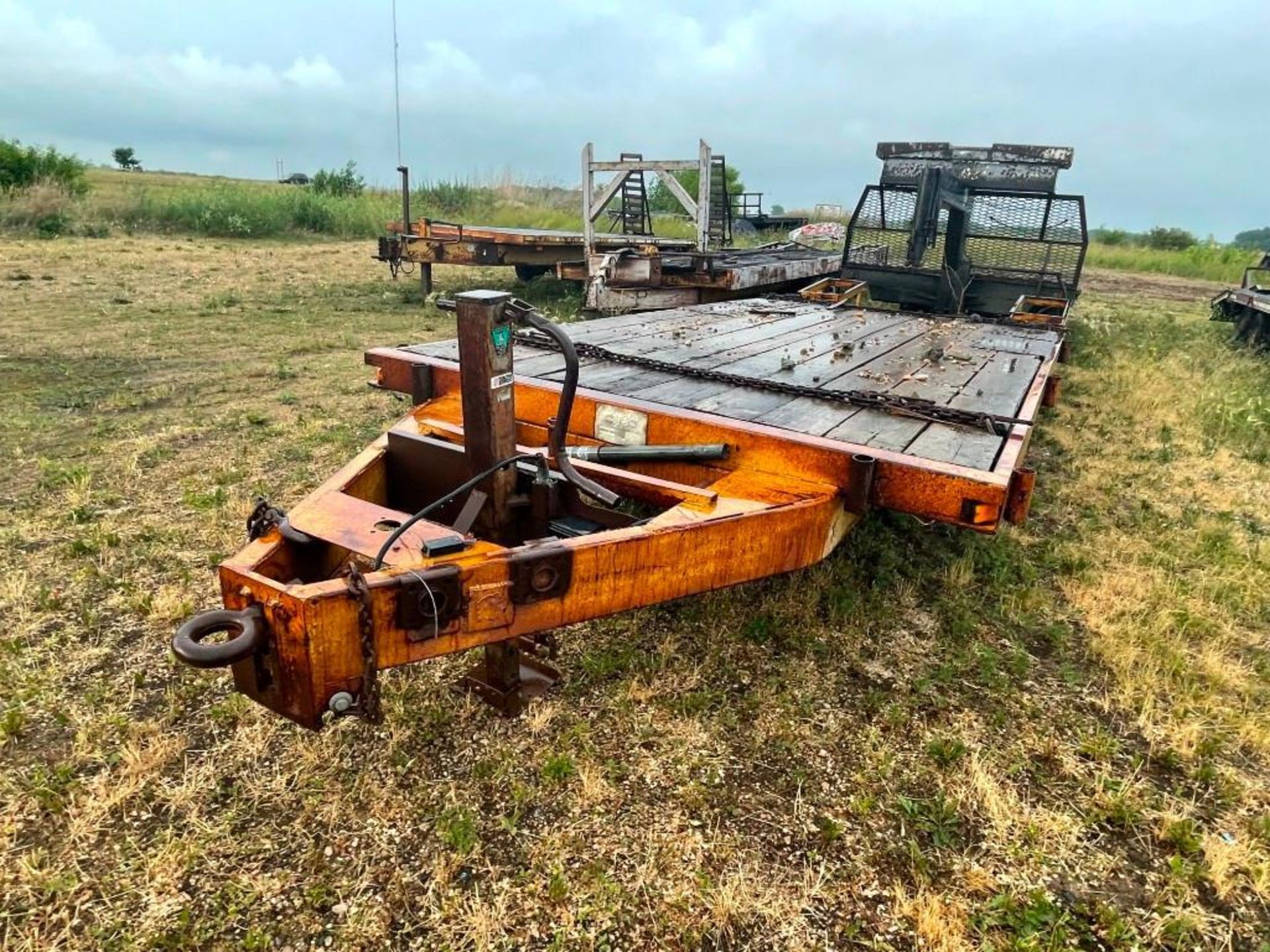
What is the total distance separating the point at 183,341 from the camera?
26.3ft

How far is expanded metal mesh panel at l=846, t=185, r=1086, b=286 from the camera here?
7371 mm

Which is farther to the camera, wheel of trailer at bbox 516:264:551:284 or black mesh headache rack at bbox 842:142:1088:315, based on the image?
wheel of trailer at bbox 516:264:551:284

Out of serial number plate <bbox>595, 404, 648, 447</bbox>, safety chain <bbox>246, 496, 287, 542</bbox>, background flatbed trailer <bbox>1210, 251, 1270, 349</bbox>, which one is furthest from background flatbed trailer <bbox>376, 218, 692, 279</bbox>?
safety chain <bbox>246, 496, 287, 542</bbox>

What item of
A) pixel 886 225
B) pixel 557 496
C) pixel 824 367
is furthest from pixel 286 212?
pixel 557 496

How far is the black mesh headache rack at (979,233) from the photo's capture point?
7.28 m

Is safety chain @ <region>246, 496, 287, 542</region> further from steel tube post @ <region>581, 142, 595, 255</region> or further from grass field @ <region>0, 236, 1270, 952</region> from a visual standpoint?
steel tube post @ <region>581, 142, 595, 255</region>

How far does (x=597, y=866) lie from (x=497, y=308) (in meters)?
1.37

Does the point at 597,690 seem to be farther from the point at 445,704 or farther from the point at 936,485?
the point at 936,485

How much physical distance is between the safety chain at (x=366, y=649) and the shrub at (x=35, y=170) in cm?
2089

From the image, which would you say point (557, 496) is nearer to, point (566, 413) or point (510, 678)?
point (566, 413)

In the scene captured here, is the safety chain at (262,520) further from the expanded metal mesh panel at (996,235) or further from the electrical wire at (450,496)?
the expanded metal mesh panel at (996,235)

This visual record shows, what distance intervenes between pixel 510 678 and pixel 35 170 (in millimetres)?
22281

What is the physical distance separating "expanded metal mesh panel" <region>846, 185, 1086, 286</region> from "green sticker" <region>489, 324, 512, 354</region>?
655 cm

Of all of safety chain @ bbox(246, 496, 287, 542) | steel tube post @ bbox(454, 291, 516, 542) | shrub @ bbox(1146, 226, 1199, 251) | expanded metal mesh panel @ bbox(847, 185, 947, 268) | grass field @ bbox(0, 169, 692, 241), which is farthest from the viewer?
shrub @ bbox(1146, 226, 1199, 251)
